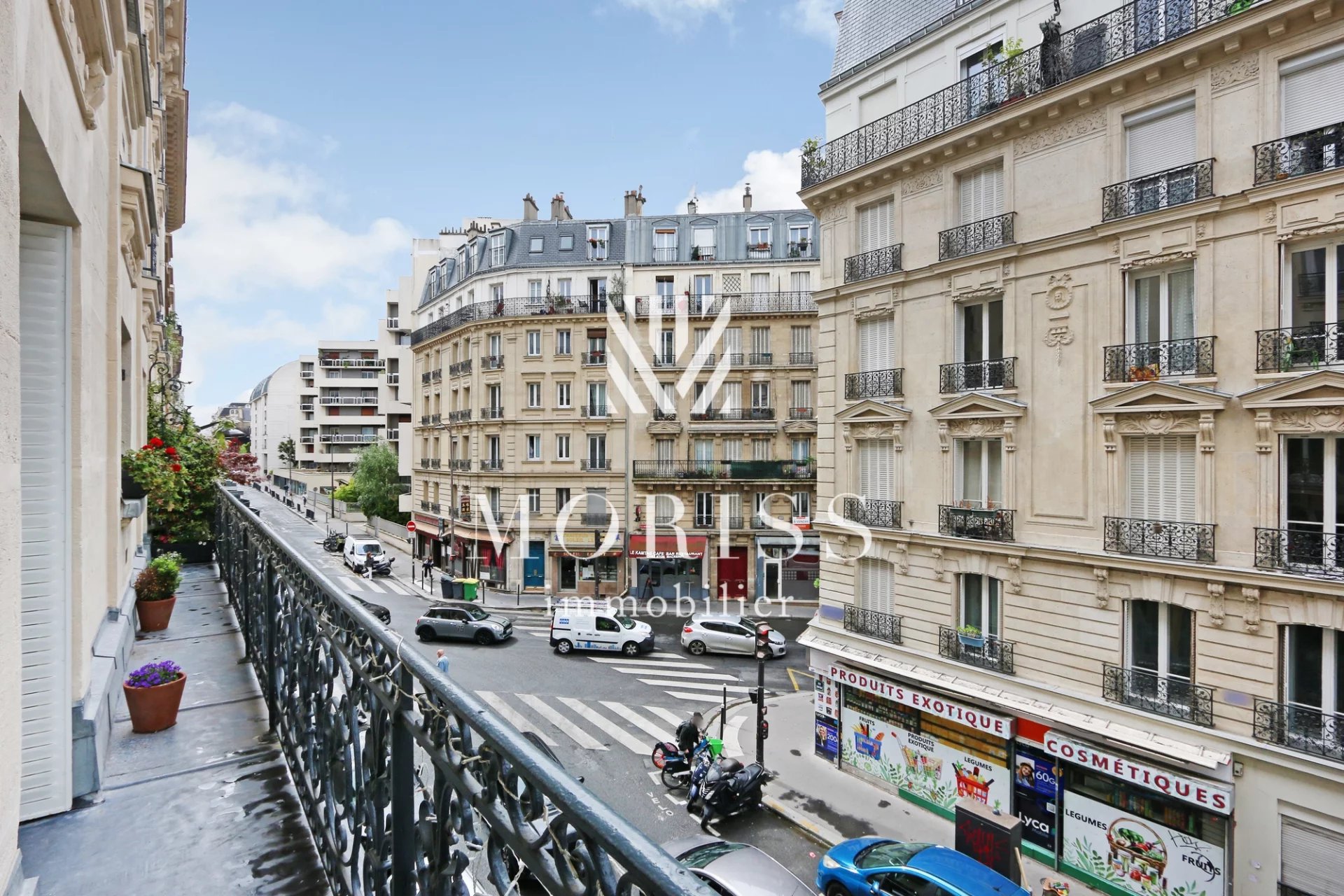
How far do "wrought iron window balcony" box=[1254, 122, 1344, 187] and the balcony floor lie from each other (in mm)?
13331

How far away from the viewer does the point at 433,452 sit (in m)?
38.0

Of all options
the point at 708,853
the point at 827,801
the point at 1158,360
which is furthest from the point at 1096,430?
the point at 708,853

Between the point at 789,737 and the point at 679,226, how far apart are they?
2376 centimetres

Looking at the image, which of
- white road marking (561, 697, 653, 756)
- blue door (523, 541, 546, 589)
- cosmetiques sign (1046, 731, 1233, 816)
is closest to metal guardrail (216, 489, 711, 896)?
cosmetiques sign (1046, 731, 1233, 816)

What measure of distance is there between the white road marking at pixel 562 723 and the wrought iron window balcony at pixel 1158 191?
14.8m

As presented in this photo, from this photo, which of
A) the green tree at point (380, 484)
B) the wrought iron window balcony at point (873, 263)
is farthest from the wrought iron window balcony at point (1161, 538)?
the green tree at point (380, 484)

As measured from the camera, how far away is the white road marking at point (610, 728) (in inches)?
627

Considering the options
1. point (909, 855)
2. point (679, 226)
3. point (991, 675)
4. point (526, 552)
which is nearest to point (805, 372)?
point (679, 226)

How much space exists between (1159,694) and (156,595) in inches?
537

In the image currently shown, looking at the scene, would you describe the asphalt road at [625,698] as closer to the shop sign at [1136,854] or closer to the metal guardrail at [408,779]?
the shop sign at [1136,854]

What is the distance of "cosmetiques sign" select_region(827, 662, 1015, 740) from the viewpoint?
1257cm

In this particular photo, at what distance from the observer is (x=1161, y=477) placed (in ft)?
35.4

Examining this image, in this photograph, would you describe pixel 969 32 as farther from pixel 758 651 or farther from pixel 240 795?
pixel 240 795

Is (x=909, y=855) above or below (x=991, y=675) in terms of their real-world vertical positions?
below
